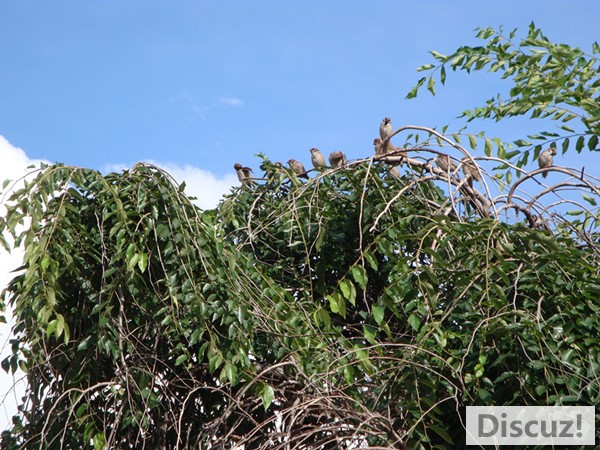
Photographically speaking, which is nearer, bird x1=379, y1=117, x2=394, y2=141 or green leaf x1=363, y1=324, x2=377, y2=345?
green leaf x1=363, y1=324, x2=377, y2=345

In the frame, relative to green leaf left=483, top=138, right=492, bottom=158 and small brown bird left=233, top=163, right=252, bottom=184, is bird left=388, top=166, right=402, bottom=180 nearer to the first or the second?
green leaf left=483, top=138, right=492, bottom=158

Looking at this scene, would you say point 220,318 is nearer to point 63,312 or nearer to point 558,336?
point 63,312

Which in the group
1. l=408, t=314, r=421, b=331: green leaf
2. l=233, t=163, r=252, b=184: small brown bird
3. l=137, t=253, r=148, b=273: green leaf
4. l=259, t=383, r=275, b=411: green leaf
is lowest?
l=259, t=383, r=275, b=411: green leaf

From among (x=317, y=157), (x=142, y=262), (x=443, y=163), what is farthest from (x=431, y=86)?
(x=317, y=157)

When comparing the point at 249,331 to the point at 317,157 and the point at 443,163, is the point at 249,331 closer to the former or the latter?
the point at 443,163

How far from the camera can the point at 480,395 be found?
14.4ft

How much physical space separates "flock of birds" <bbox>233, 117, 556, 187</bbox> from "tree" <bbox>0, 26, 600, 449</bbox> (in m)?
0.51

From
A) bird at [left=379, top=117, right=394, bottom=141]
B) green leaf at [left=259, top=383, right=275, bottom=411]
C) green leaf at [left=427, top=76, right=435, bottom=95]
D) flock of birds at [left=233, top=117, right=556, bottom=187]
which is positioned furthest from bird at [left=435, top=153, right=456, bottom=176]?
bird at [left=379, top=117, right=394, bottom=141]

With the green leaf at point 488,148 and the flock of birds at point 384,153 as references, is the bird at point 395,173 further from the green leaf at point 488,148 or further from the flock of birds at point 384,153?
the green leaf at point 488,148

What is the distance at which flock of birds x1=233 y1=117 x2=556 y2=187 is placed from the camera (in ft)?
19.1

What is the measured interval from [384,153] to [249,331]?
1835 mm

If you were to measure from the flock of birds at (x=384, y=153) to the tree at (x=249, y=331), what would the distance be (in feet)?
A: 1.69

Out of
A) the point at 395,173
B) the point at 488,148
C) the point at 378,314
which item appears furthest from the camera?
the point at 395,173

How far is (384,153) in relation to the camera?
6.07 m
